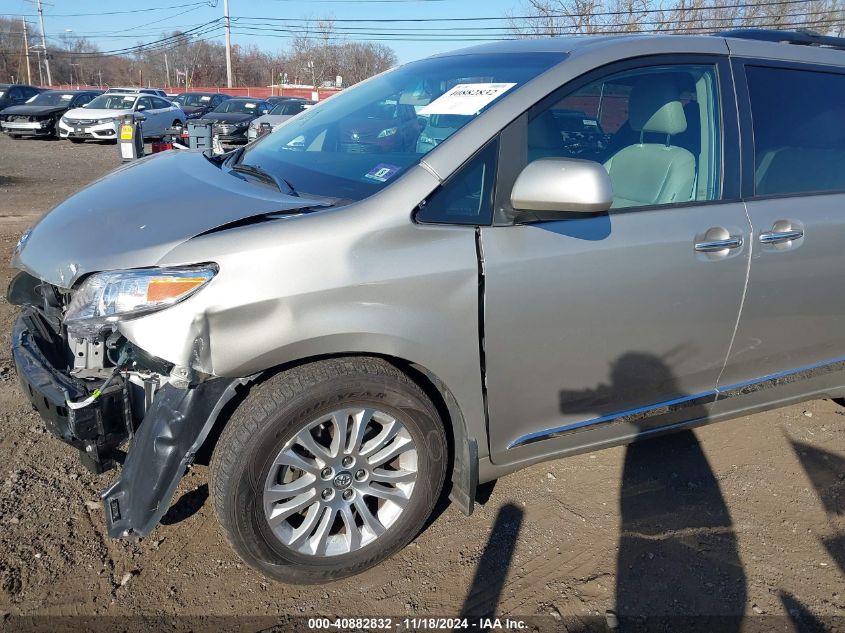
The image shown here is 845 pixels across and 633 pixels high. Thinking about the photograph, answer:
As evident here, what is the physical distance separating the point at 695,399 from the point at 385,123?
1.81 metres

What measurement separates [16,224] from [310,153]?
6317 millimetres

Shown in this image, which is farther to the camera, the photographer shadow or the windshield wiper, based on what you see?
the windshield wiper

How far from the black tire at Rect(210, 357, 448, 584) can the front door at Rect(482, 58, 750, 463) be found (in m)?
0.28

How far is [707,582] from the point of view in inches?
96.5

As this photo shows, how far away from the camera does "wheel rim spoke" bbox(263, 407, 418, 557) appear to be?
220 centimetres

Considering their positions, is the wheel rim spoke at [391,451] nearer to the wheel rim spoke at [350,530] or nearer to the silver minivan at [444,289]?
the silver minivan at [444,289]

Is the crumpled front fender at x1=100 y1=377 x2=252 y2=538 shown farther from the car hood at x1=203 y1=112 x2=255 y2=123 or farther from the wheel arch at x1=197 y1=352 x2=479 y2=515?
the car hood at x1=203 y1=112 x2=255 y2=123

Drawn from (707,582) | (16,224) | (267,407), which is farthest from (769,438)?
(16,224)

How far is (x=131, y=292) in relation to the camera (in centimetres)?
201

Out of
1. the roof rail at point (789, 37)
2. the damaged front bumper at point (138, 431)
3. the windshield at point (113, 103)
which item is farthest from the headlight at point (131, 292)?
the windshield at point (113, 103)

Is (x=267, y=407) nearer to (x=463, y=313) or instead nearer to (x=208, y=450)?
(x=208, y=450)

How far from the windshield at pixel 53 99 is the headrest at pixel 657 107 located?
22.5 meters

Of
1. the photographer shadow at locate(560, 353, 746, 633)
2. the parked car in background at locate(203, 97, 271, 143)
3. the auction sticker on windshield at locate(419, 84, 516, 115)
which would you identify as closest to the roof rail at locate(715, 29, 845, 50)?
the auction sticker on windshield at locate(419, 84, 516, 115)

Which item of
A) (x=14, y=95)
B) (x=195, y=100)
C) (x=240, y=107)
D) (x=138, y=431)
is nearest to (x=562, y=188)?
(x=138, y=431)
